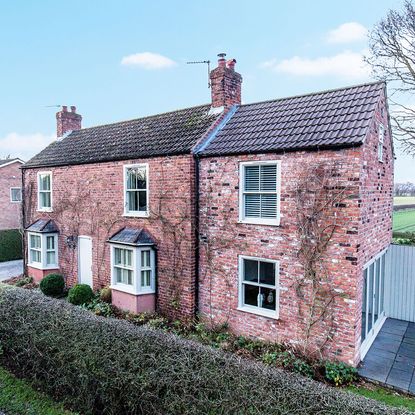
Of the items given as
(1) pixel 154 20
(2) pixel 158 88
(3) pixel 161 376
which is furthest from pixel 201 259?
(2) pixel 158 88

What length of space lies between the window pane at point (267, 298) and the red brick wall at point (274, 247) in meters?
0.37

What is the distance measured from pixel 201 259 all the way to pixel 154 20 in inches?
432

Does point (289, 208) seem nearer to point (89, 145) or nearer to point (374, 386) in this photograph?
point (374, 386)

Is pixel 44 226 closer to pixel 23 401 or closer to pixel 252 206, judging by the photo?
pixel 23 401

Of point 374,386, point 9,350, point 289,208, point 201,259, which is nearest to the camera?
point 374,386

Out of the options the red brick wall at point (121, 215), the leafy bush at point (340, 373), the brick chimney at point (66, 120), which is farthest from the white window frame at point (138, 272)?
the brick chimney at point (66, 120)

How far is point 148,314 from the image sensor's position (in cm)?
1116

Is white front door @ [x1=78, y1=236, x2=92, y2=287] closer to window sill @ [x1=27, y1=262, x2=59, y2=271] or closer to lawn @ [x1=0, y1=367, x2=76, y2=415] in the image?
window sill @ [x1=27, y1=262, x2=59, y2=271]

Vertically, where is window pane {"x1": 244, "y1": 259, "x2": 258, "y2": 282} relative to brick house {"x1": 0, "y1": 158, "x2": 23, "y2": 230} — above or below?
below

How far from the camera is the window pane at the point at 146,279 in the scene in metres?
11.5

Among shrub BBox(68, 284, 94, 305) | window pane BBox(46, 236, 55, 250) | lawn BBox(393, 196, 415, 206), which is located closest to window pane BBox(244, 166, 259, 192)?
shrub BBox(68, 284, 94, 305)

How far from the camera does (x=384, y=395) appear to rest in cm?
696

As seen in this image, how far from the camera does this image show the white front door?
14188 millimetres

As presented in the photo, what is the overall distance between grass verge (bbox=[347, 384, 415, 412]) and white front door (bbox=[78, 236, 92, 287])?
10905 millimetres
